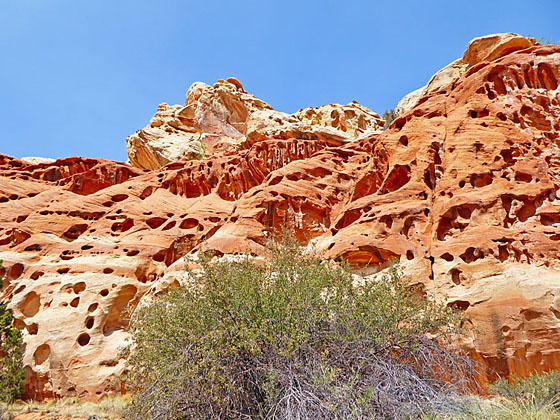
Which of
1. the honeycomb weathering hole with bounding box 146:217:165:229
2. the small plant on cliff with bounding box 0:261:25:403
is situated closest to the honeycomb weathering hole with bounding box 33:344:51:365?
the small plant on cliff with bounding box 0:261:25:403

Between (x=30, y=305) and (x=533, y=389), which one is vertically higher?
(x=30, y=305)

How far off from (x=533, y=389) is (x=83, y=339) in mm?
14395

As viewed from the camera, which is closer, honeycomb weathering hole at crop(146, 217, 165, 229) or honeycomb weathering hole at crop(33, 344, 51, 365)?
honeycomb weathering hole at crop(33, 344, 51, 365)

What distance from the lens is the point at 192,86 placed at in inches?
1640

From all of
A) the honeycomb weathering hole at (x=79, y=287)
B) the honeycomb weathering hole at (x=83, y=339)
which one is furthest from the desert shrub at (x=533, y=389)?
the honeycomb weathering hole at (x=79, y=287)

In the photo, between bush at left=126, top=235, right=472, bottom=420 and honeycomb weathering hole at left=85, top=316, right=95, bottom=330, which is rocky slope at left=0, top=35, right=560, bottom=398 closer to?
honeycomb weathering hole at left=85, top=316, right=95, bottom=330

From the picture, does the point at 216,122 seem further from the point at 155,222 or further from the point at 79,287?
the point at 79,287

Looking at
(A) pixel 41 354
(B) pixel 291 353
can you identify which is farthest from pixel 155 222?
(B) pixel 291 353

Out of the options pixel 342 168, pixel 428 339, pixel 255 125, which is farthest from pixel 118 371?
pixel 255 125

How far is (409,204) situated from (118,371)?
483 inches

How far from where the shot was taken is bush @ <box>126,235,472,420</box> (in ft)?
23.1

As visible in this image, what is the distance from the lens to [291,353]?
750cm

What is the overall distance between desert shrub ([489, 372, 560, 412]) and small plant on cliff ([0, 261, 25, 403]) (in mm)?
14983

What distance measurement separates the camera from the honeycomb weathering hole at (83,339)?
1391cm
